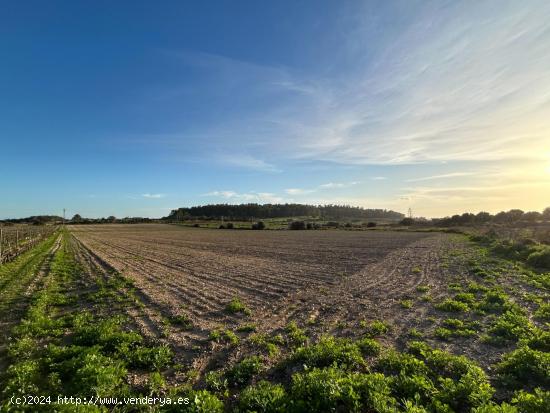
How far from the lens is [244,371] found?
19.8 feet

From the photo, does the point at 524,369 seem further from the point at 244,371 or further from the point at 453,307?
the point at 244,371

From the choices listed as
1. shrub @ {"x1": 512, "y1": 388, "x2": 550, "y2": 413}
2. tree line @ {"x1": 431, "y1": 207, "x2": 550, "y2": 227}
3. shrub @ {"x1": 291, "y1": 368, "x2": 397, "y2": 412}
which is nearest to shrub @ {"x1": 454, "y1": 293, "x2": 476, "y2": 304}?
shrub @ {"x1": 512, "y1": 388, "x2": 550, "y2": 413}

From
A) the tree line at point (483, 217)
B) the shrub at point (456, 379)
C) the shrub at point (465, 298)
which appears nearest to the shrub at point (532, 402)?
the shrub at point (456, 379)

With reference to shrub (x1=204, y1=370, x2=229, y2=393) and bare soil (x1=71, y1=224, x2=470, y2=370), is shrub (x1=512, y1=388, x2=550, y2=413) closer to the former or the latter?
bare soil (x1=71, y1=224, x2=470, y2=370)

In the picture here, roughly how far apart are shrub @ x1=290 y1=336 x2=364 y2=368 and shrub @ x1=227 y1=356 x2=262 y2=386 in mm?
817

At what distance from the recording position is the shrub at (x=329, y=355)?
6.27m

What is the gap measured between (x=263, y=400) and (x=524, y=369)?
5213 millimetres

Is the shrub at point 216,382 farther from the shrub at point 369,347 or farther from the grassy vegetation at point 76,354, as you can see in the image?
the shrub at point 369,347

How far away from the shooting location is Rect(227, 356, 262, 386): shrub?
5.76 metres

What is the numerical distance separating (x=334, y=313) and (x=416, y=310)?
2.98m

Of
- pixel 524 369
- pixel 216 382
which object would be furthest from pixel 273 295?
pixel 524 369

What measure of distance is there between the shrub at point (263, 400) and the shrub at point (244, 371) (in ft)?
1.70

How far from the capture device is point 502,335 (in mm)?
7863

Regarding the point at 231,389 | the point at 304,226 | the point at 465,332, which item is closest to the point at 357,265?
the point at 465,332
